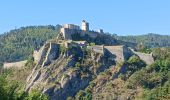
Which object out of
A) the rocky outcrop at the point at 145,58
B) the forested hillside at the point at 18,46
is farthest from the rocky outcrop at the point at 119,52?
the forested hillside at the point at 18,46

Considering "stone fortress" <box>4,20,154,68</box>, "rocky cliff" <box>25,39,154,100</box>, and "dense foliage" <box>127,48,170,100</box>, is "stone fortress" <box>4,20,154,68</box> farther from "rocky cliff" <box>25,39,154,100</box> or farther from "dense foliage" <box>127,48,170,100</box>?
"dense foliage" <box>127,48,170,100</box>

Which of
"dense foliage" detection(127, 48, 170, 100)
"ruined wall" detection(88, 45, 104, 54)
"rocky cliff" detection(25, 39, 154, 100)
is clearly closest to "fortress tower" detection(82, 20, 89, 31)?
"rocky cliff" detection(25, 39, 154, 100)

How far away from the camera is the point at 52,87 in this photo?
341 ft

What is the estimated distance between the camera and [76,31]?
115 m

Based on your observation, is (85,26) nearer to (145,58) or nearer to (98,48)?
(98,48)

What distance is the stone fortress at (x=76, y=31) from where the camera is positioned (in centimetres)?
11300

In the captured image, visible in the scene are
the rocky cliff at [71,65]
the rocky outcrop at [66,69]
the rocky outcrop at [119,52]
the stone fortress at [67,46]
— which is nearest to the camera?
the rocky outcrop at [66,69]

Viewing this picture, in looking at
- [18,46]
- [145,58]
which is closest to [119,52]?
[145,58]

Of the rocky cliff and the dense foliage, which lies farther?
the rocky cliff

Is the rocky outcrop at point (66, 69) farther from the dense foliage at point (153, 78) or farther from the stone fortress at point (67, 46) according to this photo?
the dense foliage at point (153, 78)

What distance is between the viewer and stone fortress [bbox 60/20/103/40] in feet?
371

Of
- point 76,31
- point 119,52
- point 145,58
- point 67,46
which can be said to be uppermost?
point 76,31

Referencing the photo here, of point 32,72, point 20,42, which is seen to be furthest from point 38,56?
point 20,42

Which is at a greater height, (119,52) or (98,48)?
(98,48)
